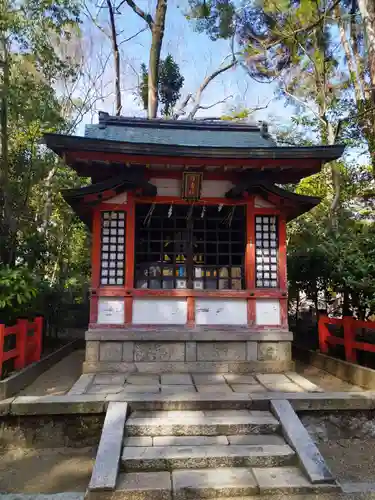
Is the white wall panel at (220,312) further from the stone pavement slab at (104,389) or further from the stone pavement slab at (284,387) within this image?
the stone pavement slab at (104,389)

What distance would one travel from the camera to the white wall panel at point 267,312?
297 inches

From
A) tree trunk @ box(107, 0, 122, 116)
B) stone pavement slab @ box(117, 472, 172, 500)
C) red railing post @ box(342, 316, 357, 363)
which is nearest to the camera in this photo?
stone pavement slab @ box(117, 472, 172, 500)

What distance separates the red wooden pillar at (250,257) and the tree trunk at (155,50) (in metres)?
11.7

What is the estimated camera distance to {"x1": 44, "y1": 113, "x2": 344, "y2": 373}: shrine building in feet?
23.1

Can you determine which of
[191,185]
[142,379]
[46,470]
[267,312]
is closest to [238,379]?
[267,312]

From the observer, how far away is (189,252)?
776 centimetres

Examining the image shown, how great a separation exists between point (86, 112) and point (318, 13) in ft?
32.6

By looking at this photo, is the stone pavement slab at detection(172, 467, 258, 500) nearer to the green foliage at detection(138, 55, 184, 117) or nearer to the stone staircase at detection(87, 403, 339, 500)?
the stone staircase at detection(87, 403, 339, 500)

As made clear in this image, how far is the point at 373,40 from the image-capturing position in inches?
311

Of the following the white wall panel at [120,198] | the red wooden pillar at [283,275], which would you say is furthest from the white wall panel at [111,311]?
the red wooden pillar at [283,275]

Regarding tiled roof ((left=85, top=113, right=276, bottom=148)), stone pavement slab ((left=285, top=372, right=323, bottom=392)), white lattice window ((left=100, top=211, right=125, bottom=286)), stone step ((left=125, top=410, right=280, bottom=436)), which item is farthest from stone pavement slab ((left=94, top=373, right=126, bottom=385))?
tiled roof ((left=85, top=113, right=276, bottom=148))

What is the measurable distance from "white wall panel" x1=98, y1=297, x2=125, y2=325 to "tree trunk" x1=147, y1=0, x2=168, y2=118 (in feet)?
41.1

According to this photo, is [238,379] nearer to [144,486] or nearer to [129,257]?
[129,257]

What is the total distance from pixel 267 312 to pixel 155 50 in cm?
1477
